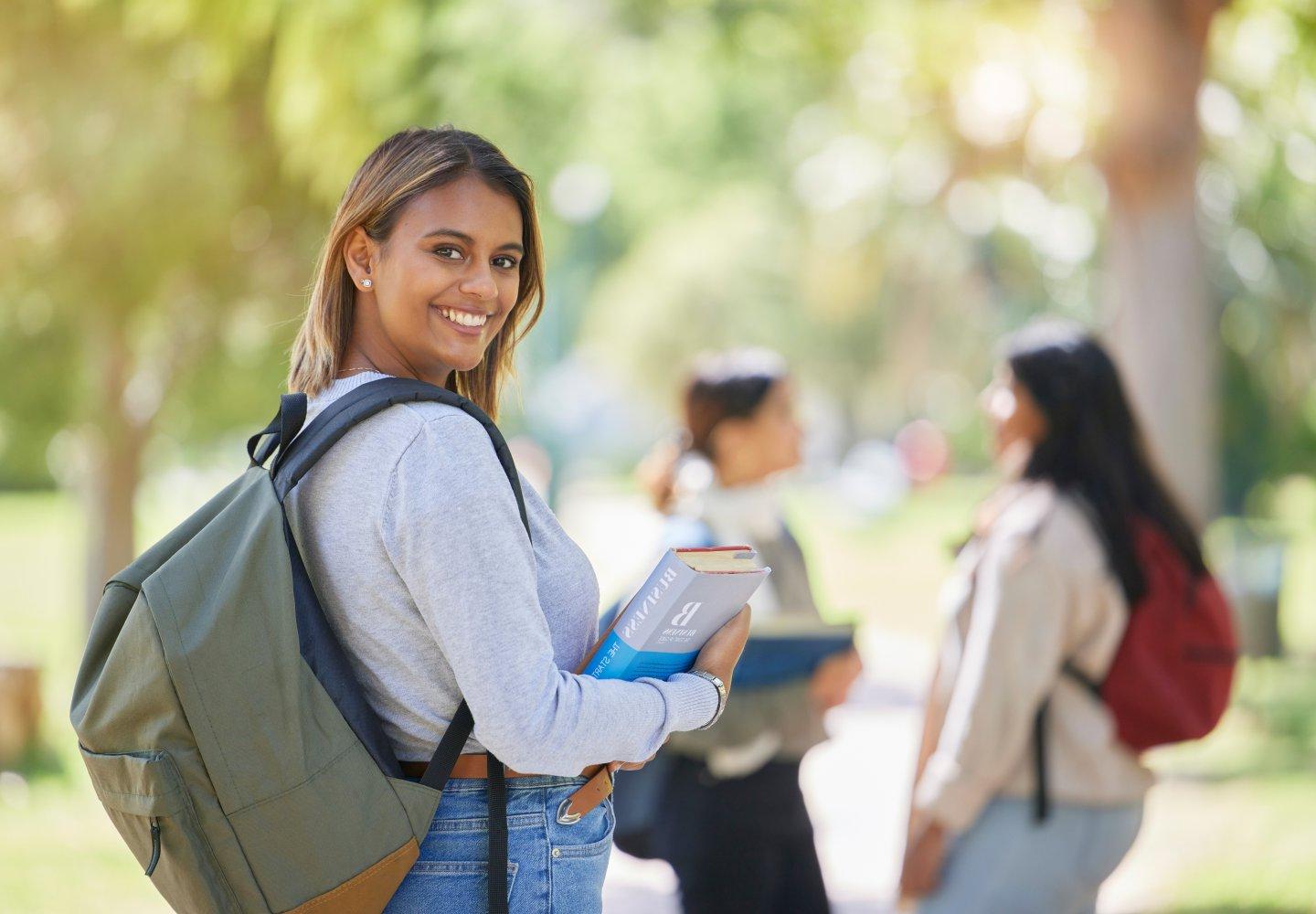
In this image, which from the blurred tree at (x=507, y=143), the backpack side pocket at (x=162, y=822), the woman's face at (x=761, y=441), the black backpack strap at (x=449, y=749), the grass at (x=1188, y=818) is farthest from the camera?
the blurred tree at (x=507, y=143)

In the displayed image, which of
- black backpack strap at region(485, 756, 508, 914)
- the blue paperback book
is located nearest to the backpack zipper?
black backpack strap at region(485, 756, 508, 914)

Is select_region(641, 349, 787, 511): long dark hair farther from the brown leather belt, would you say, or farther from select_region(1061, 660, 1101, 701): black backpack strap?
the brown leather belt

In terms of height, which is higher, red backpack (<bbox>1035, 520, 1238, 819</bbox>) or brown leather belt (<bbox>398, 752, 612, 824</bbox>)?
brown leather belt (<bbox>398, 752, 612, 824</bbox>)

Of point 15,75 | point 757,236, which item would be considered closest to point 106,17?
point 15,75

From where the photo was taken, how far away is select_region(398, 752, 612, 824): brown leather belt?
6.30 ft

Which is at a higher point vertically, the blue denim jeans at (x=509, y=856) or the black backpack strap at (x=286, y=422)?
the black backpack strap at (x=286, y=422)

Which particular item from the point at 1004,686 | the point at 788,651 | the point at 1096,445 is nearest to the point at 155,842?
the point at 1004,686

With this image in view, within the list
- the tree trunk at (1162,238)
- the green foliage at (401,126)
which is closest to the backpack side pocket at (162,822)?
the green foliage at (401,126)

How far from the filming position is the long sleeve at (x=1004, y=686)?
342cm

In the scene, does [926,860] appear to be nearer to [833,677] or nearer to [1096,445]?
[833,677]

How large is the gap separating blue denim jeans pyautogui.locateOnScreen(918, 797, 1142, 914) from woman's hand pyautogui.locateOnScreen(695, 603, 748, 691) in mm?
1584

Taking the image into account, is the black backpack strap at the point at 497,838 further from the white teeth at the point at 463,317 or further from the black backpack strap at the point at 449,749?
the white teeth at the point at 463,317

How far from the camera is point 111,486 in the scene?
435 inches

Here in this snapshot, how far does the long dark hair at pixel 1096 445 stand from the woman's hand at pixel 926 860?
784 millimetres
